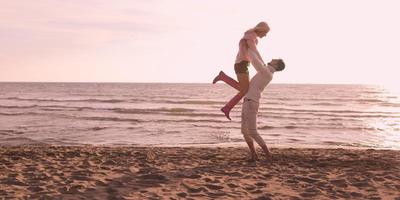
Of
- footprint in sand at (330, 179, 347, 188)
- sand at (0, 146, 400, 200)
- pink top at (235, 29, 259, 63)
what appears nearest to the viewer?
sand at (0, 146, 400, 200)

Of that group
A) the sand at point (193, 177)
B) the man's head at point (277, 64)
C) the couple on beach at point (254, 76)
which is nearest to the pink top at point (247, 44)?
the couple on beach at point (254, 76)

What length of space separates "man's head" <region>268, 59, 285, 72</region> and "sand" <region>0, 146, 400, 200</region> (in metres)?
1.69

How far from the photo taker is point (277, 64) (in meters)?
7.04

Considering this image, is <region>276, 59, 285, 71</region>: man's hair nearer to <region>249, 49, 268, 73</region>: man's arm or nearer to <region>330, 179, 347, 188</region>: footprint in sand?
<region>249, 49, 268, 73</region>: man's arm

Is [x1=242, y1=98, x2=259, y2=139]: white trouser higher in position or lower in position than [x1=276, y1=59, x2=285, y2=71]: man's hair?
lower

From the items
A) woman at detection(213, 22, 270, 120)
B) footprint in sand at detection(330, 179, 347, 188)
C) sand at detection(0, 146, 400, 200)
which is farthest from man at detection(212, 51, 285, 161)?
footprint in sand at detection(330, 179, 347, 188)

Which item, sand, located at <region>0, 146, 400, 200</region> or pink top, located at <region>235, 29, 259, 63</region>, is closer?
sand, located at <region>0, 146, 400, 200</region>

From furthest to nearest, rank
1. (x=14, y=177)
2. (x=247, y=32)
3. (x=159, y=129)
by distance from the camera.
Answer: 1. (x=159, y=129)
2. (x=247, y=32)
3. (x=14, y=177)

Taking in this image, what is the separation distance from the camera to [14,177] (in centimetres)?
585

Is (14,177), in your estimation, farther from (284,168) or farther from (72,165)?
(284,168)

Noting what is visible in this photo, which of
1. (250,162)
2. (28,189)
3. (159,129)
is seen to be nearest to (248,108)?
Answer: (250,162)

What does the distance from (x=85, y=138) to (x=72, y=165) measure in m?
8.27

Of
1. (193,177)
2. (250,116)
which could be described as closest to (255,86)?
(250,116)

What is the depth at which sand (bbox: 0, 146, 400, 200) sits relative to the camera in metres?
5.24
